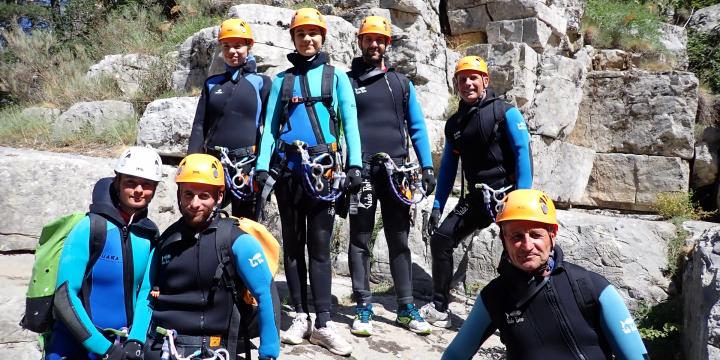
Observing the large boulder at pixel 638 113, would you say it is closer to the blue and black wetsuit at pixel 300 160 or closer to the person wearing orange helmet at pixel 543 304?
the blue and black wetsuit at pixel 300 160

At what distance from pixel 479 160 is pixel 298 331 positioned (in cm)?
189

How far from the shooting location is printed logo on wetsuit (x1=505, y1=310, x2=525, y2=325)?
231 centimetres

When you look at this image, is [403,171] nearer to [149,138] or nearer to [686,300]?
[686,300]

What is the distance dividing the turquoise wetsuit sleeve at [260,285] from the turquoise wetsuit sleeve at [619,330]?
1446mm

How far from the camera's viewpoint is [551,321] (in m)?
2.24

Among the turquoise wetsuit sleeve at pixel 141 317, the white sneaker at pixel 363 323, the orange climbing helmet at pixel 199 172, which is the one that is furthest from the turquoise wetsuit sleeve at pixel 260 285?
the white sneaker at pixel 363 323

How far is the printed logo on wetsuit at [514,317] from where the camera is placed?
2.31 meters

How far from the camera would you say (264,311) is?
2740 millimetres

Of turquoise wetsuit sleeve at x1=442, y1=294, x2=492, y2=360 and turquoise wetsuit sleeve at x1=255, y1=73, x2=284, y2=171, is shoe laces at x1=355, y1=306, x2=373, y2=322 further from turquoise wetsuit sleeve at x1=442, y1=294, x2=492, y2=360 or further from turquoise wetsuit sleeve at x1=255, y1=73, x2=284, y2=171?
turquoise wetsuit sleeve at x1=442, y1=294, x2=492, y2=360

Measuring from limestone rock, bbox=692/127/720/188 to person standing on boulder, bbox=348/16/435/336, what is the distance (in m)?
4.66

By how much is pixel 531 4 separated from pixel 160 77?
5419 mm

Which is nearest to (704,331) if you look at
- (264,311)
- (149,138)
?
(264,311)

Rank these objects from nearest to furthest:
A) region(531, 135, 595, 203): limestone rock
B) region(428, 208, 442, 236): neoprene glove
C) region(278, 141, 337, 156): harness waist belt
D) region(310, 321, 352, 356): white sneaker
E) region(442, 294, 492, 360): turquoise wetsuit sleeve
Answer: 1. region(442, 294, 492, 360): turquoise wetsuit sleeve
2. region(310, 321, 352, 356): white sneaker
3. region(278, 141, 337, 156): harness waist belt
4. region(428, 208, 442, 236): neoprene glove
5. region(531, 135, 595, 203): limestone rock

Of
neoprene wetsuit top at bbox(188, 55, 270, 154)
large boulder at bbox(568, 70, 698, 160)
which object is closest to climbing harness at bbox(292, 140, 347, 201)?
neoprene wetsuit top at bbox(188, 55, 270, 154)
